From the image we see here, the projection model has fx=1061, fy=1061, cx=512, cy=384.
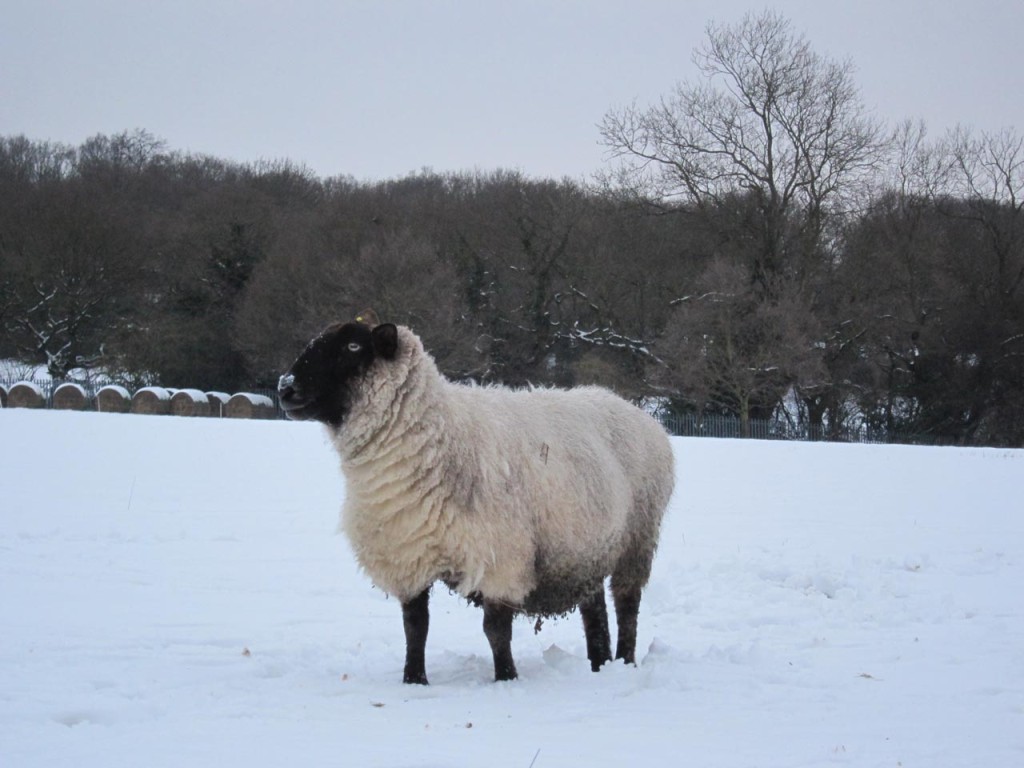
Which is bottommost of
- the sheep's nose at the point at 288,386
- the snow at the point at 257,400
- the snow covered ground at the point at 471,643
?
the snow covered ground at the point at 471,643

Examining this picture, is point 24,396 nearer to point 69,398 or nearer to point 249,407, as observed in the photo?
point 69,398

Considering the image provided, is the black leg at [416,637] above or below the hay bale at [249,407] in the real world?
below

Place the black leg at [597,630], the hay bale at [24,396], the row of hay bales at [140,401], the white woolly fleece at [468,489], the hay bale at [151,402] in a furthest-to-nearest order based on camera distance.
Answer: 1. the hay bale at [151,402]
2. the row of hay bales at [140,401]
3. the hay bale at [24,396]
4. the black leg at [597,630]
5. the white woolly fleece at [468,489]

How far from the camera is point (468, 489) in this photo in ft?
22.6

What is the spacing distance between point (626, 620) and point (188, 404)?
3506 cm

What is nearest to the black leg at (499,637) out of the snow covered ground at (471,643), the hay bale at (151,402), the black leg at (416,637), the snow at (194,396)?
the snow covered ground at (471,643)

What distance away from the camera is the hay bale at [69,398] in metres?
38.0

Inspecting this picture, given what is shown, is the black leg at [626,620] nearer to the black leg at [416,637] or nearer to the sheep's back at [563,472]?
the sheep's back at [563,472]

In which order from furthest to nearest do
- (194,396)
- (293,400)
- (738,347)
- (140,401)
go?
(738,347) < (194,396) < (140,401) < (293,400)

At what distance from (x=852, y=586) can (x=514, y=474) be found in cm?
579

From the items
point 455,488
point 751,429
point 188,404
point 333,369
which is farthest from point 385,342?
point 188,404

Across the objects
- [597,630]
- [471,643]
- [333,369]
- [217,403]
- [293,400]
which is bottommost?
[471,643]

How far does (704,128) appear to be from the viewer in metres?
44.0

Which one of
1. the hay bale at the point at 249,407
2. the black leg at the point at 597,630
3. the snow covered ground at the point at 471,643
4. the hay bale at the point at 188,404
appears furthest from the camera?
the hay bale at the point at 249,407
